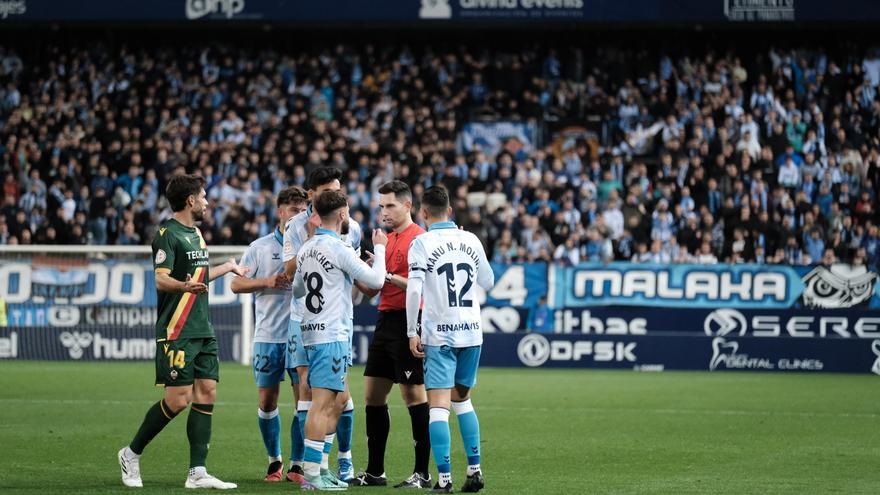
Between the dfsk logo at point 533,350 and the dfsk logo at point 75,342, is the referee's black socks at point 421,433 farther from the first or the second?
the dfsk logo at point 75,342

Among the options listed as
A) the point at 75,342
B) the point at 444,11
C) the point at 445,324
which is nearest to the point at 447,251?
the point at 445,324

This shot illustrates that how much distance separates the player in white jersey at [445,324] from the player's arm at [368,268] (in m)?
0.25

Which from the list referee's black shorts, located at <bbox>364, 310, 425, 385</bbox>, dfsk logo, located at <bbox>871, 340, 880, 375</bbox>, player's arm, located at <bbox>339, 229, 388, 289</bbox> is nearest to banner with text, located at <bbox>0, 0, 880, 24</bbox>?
dfsk logo, located at <bbox>871, 340, 880, 375</bbox>

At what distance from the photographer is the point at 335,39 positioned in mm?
36312

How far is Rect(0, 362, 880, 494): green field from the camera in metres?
10.2

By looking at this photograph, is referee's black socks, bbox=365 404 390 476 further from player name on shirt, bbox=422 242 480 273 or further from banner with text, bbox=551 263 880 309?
banner with text, bbox=551 263 880 309

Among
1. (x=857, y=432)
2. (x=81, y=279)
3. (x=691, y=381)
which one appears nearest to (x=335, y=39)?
(x=81, y=279)

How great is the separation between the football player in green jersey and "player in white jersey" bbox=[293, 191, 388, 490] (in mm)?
670

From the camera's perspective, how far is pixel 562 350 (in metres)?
24.4

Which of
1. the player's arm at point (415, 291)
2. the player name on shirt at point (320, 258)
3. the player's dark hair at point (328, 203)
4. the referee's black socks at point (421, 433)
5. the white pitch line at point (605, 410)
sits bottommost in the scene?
the white pitch line at point (605, 410)

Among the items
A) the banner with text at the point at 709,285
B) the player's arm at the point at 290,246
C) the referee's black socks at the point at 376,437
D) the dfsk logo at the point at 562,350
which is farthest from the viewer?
the dfsk logo at the point at 562,350

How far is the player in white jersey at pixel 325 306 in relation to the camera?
932 centimetres

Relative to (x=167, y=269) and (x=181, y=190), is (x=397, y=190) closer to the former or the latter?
(x=181, y=190)

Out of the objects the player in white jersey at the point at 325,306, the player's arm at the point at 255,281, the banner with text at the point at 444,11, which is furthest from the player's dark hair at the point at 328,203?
the banner with text at the point at 444,11
